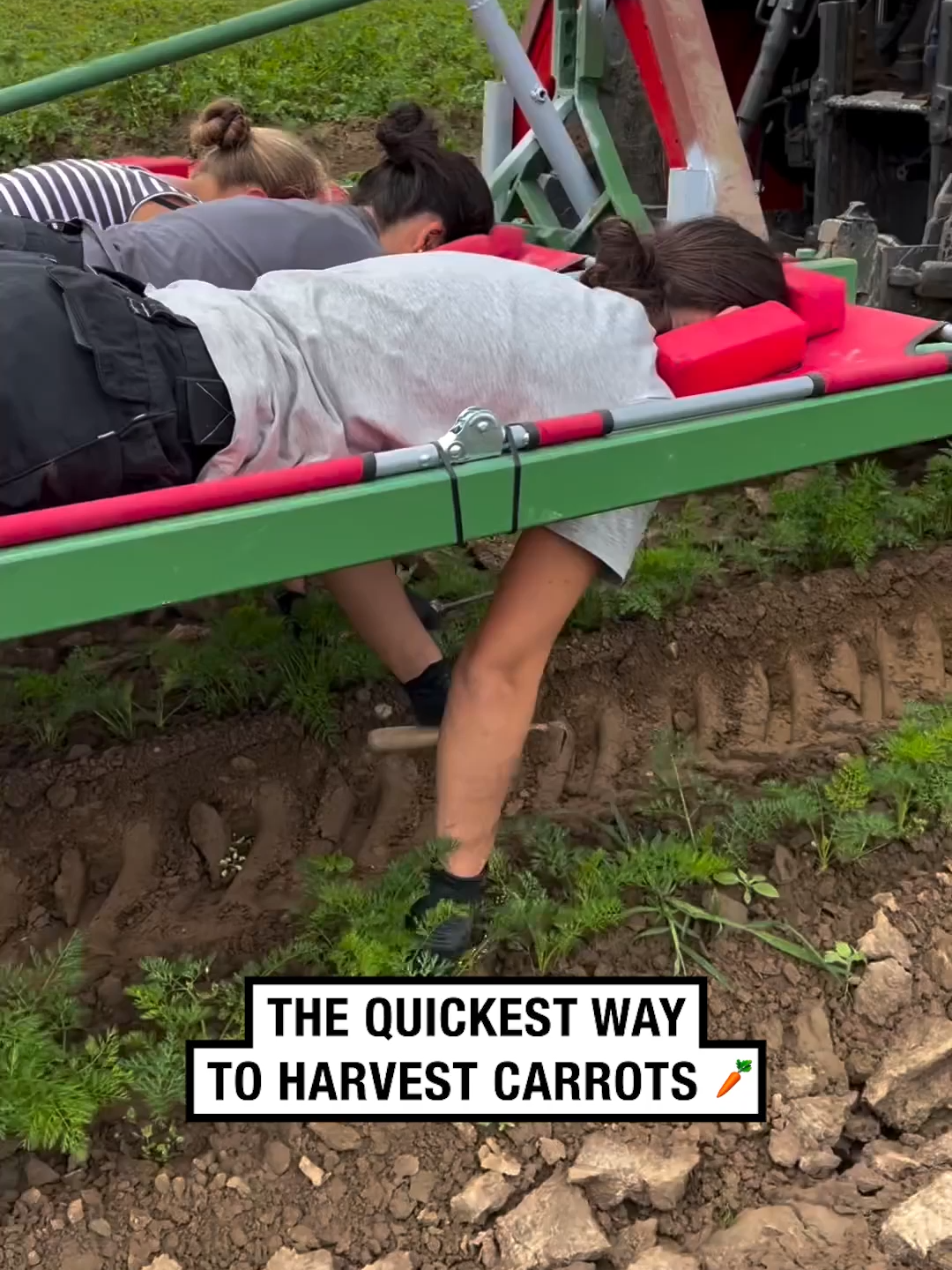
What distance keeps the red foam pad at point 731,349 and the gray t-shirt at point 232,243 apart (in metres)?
0.78

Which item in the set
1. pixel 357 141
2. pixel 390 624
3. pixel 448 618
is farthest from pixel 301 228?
pixel 357 141

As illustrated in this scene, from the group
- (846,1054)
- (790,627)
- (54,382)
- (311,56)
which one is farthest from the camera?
(311,56)

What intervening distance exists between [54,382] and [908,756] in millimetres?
1914

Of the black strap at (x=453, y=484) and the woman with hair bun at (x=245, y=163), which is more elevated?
the woman with hair bun at (x=245, y=163)

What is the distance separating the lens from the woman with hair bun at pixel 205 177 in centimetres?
304

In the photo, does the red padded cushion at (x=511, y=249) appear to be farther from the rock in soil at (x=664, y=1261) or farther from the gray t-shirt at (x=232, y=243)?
the rock in soil at (x=664, y=1261)

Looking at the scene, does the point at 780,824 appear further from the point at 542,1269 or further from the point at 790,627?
the point at 542,1269

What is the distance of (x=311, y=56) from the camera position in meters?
7.90

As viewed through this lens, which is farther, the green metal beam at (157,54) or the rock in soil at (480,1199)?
the green metal beam at (157,54)

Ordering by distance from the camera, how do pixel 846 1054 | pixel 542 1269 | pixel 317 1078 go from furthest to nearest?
1. pixel 846 1054
2. pixel 317 1078
3. pixel 542 1269

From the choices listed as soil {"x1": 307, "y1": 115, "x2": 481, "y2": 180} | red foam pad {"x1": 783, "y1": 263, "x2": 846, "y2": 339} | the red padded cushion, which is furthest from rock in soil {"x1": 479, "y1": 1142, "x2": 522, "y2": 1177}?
soil {"x1": 307, "y1": 115, "x2": 481, "y2": 180}

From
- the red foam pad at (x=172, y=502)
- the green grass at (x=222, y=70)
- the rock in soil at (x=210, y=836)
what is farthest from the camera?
the green grass at (x=222, y=70)

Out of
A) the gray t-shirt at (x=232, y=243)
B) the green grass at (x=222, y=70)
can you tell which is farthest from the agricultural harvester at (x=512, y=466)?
the green grass at (x=222, y=70)

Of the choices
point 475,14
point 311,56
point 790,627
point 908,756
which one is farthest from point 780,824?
point 311,56
